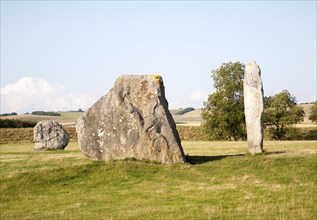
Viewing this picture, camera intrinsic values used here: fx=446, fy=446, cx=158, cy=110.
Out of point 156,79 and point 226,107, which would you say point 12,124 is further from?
point 156,79

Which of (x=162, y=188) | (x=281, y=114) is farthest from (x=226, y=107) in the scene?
(x=162, y=188)

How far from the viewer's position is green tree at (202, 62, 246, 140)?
195 ft

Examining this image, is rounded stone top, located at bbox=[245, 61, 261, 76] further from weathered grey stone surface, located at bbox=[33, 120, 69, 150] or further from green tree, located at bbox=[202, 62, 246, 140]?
green tree, located at bbox=[202, 62, 246, 140]

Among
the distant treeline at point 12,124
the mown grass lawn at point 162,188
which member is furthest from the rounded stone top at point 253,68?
the distant treeline at point 12,124

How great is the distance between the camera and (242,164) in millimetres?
23250

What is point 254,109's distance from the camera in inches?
1051

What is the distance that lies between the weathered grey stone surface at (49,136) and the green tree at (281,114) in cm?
3428

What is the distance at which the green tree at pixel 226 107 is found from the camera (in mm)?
59531

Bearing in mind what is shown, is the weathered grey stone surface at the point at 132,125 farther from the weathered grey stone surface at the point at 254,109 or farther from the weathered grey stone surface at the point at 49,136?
the weathered grey stone surface at the point at 49,136

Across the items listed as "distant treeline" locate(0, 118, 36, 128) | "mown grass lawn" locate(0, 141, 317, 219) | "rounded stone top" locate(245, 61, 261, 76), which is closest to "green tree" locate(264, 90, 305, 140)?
"rounded stone top" locate(245, 61, 261, 76)

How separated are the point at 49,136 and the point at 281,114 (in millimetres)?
38019

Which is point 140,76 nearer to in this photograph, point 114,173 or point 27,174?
point 114,173

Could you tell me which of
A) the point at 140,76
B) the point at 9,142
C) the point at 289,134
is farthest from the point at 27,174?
the point at 289,134

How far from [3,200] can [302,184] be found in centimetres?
1243
